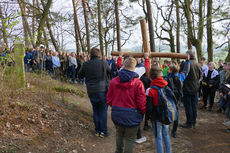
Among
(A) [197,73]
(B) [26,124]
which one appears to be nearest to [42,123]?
(B) [26,124]

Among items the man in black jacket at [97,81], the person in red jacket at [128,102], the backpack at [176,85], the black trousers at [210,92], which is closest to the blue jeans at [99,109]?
the man in black jacket at [97,81]

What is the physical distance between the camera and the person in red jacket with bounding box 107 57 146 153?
112 inches

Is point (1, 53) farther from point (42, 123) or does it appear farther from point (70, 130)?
point (70, 130)

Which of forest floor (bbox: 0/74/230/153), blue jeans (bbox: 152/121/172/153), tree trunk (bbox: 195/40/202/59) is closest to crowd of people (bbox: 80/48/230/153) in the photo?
blue jeans (bbox: 152/121/172/153)

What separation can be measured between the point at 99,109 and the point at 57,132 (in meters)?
1.06

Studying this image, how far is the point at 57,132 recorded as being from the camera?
3.96 meters

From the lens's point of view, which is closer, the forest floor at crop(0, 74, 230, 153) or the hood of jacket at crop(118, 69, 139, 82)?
the hood of jacket at crop(118, 69, 139, 82)

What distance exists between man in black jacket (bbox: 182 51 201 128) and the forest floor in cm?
42

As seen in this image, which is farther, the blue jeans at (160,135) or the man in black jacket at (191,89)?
the man in black jacket at (191,89)

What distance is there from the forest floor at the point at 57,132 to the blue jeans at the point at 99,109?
27 centimetres

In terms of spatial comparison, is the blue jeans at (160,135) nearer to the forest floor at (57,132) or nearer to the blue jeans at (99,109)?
the forest floor at (57,132)

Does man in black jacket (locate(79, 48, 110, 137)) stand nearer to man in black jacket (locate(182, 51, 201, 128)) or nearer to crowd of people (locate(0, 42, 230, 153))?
crowd of people (locate(0, 42, 230, 153))

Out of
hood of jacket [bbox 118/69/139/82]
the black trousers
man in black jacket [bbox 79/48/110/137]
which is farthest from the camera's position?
the black trousers

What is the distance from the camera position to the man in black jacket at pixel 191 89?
493 centimetres
